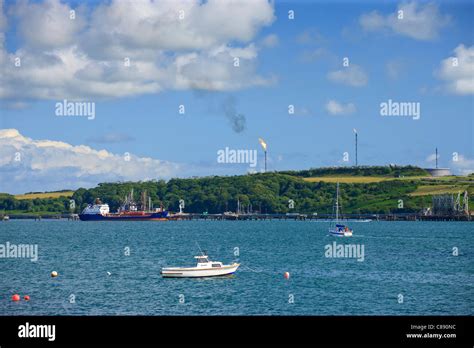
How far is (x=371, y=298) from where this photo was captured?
255 feet

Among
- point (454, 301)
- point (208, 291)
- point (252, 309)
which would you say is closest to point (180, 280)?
point (208, 291)

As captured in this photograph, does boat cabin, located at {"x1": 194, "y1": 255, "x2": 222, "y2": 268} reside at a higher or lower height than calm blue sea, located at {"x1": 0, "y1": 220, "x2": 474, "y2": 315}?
higher

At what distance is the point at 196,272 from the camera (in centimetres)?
9094

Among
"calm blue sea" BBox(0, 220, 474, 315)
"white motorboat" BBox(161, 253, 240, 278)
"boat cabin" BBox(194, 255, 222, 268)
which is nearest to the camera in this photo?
"calm blue sea" BBox(0, 220, 474, 315)

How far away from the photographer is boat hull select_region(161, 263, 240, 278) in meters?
91.0

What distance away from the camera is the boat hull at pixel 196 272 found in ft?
299
